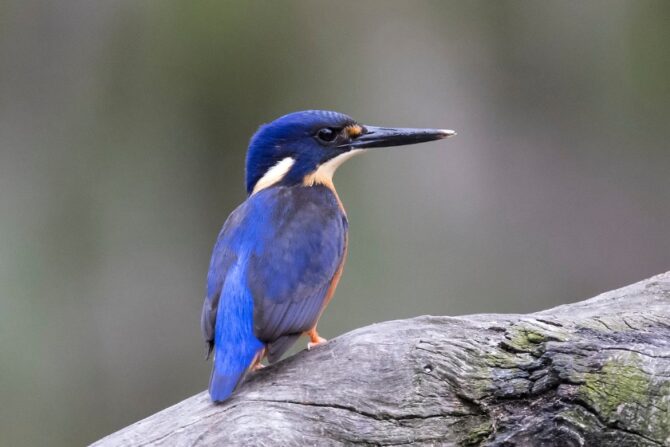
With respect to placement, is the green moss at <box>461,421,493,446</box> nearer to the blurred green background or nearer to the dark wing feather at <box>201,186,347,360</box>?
the dark wing feather at <box>201,186,347,360</box>

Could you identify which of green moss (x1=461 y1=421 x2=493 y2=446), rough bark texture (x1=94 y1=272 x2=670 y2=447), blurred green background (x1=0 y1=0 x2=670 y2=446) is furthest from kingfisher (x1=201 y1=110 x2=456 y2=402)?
blurred green background (x1=0 y1=0 x2=670 y2=446)

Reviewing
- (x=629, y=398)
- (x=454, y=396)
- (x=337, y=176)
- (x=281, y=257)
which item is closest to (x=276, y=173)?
(x=281, y=257)

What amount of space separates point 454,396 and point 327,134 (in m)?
1.35

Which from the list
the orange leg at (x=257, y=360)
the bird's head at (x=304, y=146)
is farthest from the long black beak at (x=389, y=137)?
the orange leg at (x=257, y=360)

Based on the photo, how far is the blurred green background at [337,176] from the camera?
233 inches

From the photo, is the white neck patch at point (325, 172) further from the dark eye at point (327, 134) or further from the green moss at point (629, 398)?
the green moss at point (629, 398)

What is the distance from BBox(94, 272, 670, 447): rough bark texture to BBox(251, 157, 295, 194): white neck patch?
3.34ft

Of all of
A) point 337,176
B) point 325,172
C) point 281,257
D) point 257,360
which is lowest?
point 257,360

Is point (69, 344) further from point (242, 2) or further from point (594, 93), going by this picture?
point (594, 93)

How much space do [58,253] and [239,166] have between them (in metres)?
1.18

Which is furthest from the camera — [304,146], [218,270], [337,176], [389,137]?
[337,176]

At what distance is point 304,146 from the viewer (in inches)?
142

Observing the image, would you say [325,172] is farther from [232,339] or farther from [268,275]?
[232,339]

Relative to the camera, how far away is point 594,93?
20.5ft
